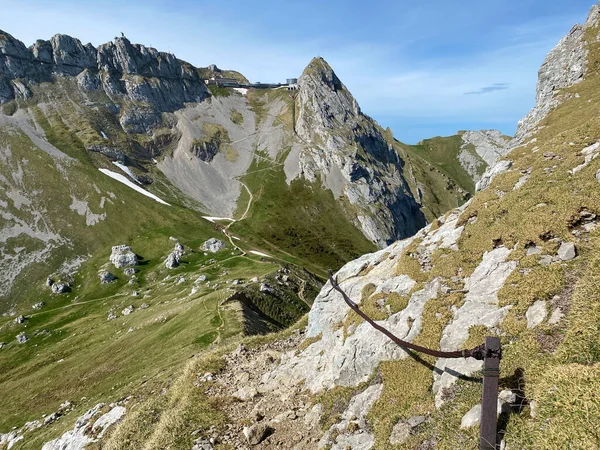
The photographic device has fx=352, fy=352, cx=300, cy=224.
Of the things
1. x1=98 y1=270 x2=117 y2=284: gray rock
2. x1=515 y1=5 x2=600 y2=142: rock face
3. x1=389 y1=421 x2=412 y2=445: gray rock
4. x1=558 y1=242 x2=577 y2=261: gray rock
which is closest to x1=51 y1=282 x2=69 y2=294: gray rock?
x1=98 y1=270 x2=117 y2=284: gray rock

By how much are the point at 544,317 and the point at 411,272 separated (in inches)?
380

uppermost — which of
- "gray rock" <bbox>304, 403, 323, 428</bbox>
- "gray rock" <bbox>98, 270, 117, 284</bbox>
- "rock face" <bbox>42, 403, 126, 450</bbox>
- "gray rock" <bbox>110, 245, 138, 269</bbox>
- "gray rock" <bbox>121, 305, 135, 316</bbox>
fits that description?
"gray rock" <bbox>304, 403, 323, 428</bbox>

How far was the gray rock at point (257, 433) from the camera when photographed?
19533 millimetres

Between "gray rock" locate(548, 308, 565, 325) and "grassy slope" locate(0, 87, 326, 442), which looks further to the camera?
"grassy slope" locate(0, 87, 326, 442)

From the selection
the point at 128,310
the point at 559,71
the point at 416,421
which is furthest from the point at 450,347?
the point at 128,310

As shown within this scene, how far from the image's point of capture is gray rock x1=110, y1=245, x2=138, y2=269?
183625mm

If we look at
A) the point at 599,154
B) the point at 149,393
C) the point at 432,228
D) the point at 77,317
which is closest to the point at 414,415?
the point at 432,228

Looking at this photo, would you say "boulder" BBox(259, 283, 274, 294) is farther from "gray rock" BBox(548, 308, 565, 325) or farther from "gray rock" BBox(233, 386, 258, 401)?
"gray rock" BBox(548, 308, 565, 325)

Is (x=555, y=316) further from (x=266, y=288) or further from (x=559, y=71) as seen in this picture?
(x=266, y=288)

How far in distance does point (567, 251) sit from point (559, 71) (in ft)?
252

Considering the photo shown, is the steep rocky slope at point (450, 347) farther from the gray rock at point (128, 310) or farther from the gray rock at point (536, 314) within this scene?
the gray rock at point (128, 310)

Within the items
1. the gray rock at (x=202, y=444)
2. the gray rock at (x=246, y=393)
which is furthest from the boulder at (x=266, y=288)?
the gray rock at (x=202, y=444)

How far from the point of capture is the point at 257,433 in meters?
19.7

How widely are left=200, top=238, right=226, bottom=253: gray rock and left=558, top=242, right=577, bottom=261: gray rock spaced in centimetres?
17038
